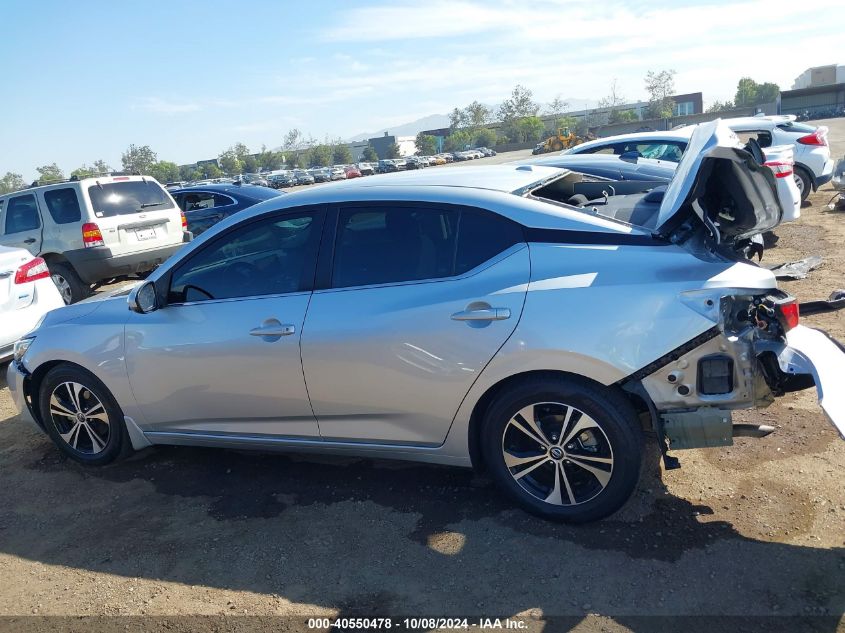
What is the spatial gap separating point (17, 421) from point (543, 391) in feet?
15.3

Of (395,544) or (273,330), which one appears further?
(273,330)

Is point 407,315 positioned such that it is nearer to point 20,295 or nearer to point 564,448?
point 564,448

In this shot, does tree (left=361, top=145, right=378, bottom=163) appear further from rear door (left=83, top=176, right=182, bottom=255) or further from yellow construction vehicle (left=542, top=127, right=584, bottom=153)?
rear door (left=83, top=176, right=182, bottom=255)

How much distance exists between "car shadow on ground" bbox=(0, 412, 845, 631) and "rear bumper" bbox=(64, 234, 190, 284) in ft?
18.2

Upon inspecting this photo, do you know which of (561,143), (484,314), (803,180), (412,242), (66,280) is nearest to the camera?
(484,314)

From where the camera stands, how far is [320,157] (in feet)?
388

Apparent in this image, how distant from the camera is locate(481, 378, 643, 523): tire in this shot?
3.14m

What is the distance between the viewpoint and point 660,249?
125 inches

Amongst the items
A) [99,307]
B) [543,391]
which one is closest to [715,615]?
[543,391]

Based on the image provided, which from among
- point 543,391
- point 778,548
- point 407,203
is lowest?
point 778,548

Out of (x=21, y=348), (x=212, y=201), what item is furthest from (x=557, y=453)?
(x=212, y=201)

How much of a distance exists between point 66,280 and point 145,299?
658 cm

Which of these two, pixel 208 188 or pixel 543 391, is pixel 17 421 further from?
pixel 208 188

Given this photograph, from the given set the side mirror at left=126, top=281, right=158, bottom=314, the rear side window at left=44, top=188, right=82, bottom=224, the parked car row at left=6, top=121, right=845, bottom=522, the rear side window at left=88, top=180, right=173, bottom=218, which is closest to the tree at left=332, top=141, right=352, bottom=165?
the rear side window at left=88, top=180, right=173, bottom=218
